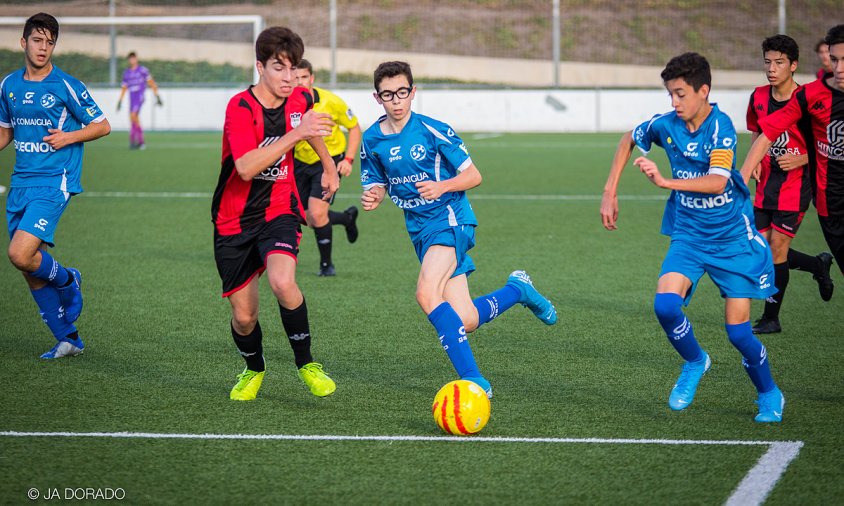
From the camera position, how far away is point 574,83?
35.0 metres

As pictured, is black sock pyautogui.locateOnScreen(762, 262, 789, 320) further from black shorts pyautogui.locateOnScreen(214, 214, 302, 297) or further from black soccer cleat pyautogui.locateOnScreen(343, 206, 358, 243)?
black soccer cleat pyautogui.locateOnScreen(343, 206, 358, 243)

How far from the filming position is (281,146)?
5207 millimetres

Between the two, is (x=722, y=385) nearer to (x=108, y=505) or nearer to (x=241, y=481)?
(x=241, y=481)

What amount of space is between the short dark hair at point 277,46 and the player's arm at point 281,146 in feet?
1.01

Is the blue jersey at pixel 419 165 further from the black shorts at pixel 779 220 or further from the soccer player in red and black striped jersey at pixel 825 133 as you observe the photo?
the black shorts at pixel 779 220

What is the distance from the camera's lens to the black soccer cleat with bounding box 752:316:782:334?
729 centimetres

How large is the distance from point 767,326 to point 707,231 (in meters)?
2.34

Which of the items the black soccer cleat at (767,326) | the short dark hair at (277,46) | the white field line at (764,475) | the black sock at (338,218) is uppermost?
the short dark hair at (277,46)

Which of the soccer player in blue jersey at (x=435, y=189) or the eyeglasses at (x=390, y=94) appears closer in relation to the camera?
the soccer player in blue jersey at (x=435, y=189)

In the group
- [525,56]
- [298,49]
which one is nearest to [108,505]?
[298,49]

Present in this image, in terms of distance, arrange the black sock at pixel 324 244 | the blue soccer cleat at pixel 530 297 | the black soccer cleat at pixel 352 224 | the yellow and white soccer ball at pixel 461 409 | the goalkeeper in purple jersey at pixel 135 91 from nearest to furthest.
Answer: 1. the yellow and white soccer ball at pixel 461 409
2. the blue soccer cleat at pixel 530 297
3. the black sock at pixel 324 244
4. the black soccer cleat at pixel 352 224
5. the goalkeeper in purple jersey at pixel 135 91

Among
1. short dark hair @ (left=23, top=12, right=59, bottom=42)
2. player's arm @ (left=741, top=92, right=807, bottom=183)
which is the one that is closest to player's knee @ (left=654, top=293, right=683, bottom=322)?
player's arm @ (left=741, top=92, right=807, bottom=183)

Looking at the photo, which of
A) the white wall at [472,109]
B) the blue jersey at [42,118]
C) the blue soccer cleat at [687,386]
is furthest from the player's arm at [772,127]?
the white wall at [472,109]

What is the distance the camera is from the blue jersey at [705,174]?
518 centimetres
